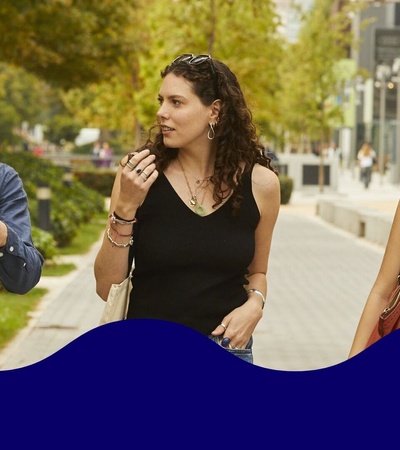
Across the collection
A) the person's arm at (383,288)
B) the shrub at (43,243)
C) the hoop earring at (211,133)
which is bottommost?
the shrub at (43,243)

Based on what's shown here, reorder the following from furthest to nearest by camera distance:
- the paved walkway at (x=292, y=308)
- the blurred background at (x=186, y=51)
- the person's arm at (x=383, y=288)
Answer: the blurred background at (x=186, y=51)
the paved walkway at (x=292, y=308)
the person's arm at (x=383, y=288)

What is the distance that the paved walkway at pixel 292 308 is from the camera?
9312mm

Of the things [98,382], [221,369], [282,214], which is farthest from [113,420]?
[282,214]

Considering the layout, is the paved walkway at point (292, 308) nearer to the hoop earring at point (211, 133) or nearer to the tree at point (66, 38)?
the hoop earring at point (211, 133)

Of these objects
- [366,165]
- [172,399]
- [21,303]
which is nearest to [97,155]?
[366,165]

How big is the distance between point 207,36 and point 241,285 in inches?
1055

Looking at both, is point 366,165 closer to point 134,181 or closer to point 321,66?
point 321,66

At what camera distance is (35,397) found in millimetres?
2555

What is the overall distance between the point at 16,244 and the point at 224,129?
2.49 ft

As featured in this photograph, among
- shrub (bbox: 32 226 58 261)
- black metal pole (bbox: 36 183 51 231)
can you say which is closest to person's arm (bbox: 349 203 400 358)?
shrub (bbox: 32 226 58 261)

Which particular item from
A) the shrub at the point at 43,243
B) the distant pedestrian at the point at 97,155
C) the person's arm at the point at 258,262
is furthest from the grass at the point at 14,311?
the distant pedestrian at the point at 97,155

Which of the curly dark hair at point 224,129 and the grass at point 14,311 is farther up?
the curly dark hair at point 224,129

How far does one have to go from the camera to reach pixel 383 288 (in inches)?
126

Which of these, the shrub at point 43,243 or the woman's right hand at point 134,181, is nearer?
the woman's right hand at point 134,181
